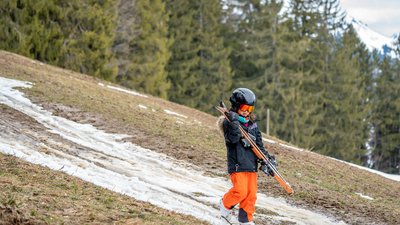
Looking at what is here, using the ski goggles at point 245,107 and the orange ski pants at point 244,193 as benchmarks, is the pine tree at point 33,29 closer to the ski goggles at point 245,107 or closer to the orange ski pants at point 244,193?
the ski goggles at point 245,107

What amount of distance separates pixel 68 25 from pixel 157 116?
627 inches

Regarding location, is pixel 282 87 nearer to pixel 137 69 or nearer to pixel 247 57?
pixel 247 57

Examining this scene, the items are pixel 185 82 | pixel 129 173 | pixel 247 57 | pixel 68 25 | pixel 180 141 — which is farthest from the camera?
pixel 247 57

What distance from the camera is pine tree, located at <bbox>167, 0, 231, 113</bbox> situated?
146 feet

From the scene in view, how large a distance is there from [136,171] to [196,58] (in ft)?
112

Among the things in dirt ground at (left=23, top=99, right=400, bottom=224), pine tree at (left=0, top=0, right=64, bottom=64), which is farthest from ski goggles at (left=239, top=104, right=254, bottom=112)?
pine tree at (left=0, top=0, right=64, bottom=64)

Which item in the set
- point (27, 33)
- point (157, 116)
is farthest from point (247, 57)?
point (157, 116)

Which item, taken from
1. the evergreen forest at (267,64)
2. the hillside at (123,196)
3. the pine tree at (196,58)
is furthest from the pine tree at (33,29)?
the pine tree at (196,58)

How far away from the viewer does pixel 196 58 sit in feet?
146

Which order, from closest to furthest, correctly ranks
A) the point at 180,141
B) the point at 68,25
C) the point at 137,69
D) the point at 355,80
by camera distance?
the point at 180,141 → the point at 68,25 → the point at 137,69 → the point at 355,80

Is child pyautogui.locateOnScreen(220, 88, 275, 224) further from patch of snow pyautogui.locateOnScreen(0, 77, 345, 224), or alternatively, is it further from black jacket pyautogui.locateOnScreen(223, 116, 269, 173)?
patch of snow pyautogui.locateOnScreen(0, 77, 345, 224)

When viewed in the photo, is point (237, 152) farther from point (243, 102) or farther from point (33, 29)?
point (33, 29)

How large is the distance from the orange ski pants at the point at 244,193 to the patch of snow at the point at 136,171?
28.9 inches

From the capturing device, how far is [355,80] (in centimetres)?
5109
